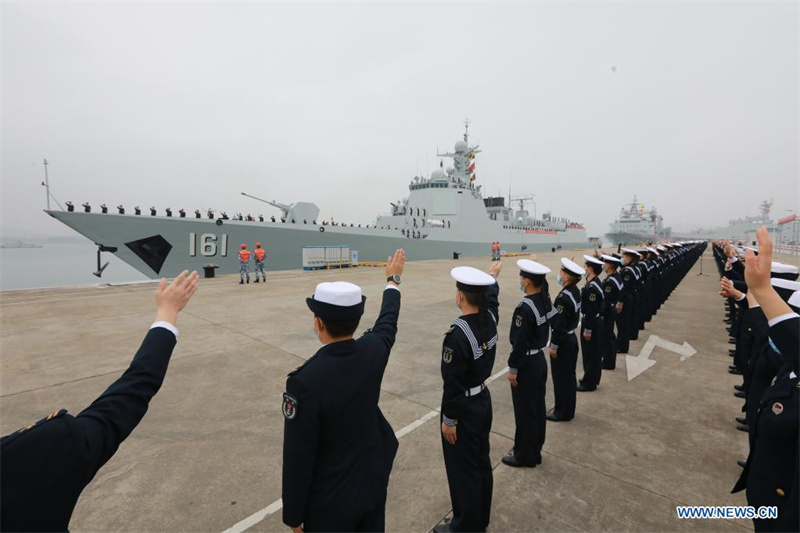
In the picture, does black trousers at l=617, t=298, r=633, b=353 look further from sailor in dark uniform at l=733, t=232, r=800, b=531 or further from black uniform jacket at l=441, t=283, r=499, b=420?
black uniform jacket at l=441, t=283, r=499, b=420

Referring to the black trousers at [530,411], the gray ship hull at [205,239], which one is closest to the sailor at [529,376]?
the black trousers at [530,411]

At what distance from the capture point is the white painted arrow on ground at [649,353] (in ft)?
16.1

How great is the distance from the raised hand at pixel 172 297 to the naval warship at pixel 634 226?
215 feet

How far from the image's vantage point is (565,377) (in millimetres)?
3408

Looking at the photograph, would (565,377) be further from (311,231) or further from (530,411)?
(311,231)

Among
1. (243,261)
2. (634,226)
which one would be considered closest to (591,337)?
(243,261)

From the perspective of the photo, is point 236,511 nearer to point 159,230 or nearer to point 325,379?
point 325,379

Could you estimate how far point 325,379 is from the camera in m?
1.34

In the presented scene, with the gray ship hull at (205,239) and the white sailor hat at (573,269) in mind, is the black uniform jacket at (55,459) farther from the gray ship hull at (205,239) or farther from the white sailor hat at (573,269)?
the gray ship hull at (205,239)

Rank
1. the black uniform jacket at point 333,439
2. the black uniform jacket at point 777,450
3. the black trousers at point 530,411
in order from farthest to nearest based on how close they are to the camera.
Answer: the black trousers at point 530,411
the black uniform jacket at point 777,450
the black uniform jacket at point 333,439

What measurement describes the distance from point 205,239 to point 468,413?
14.1 metres

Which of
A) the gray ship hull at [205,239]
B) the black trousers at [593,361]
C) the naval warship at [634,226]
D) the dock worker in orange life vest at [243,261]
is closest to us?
the black trousers at [593,361]

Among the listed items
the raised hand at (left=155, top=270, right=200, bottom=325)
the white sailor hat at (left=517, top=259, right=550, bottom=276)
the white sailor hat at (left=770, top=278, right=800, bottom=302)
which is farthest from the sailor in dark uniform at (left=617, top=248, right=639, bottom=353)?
the raised hand at (left=155, top=270, right=200, bottom=325)

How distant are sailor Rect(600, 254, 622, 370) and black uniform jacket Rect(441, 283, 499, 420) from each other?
3296mm
